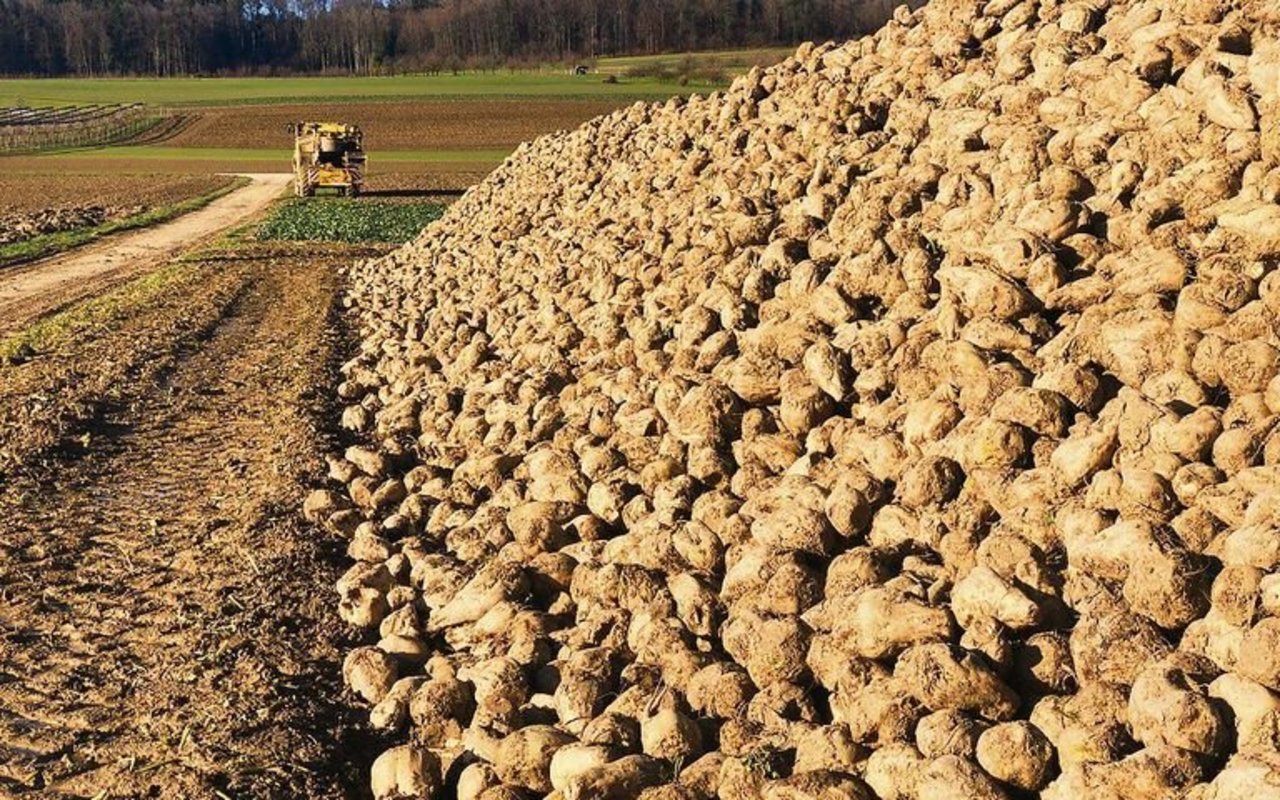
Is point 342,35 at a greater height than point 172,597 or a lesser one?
greater

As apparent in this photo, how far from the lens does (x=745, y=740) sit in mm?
3957

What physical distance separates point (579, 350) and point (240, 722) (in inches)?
141

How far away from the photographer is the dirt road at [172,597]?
14.8ft

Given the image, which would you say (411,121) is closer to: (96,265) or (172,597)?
(96,265)

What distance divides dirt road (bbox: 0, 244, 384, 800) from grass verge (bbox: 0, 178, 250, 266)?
37.7 ft

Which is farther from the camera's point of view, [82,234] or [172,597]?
[82,234]

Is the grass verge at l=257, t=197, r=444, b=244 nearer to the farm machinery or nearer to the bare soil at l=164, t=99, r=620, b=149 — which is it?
the farm machinery

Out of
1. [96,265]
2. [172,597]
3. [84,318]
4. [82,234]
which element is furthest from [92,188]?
[172,597]

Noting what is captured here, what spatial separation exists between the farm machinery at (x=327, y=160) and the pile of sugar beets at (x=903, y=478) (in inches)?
1125

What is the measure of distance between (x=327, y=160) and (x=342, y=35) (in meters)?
98.2

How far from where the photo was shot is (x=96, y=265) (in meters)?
20.0

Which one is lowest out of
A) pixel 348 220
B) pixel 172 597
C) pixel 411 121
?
pixel 172 597

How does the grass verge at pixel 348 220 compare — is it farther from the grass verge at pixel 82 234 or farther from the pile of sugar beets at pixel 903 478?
the pile of sugar beets at pixel 903 478

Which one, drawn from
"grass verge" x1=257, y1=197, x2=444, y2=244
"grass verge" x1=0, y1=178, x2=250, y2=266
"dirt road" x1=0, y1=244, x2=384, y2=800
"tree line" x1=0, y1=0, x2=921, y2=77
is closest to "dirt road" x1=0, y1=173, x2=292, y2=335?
"grass verge" x1=0, y1=178, x2=250, y2=266
